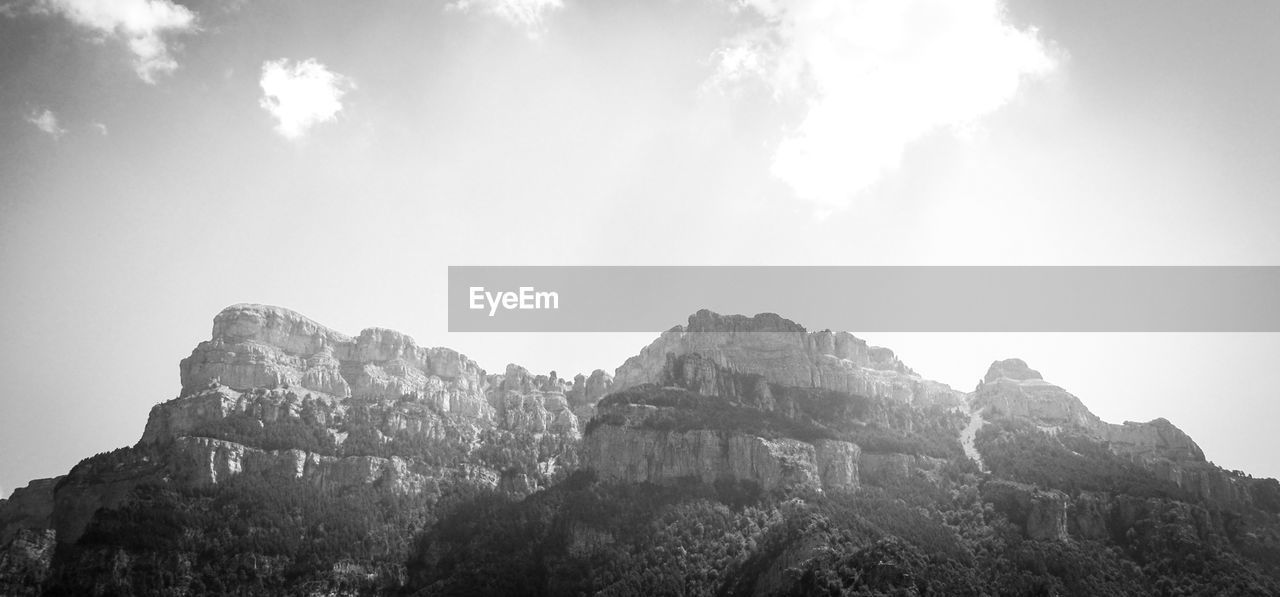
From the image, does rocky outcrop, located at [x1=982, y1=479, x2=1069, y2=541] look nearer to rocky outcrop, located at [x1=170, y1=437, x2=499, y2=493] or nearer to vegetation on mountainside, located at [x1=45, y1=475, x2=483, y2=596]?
vegetation on mountainside, located at [x1=45, y1=475, x2=483, y2=596]

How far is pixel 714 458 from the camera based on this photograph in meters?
185

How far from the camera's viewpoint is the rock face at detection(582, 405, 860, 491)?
18200 centimetres

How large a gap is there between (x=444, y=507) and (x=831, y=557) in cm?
8068

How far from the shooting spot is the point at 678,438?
188m

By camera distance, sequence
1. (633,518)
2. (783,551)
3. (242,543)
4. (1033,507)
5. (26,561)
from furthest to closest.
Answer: (1033,507), (633,518), (26,561), (242,543), (783,551)

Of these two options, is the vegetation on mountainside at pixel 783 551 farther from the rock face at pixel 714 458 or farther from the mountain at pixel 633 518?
the rock face at pixel 714 458

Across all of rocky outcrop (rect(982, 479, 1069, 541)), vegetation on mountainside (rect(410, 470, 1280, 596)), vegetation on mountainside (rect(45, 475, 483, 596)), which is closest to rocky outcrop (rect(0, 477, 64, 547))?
vegetation on mountainside (rect(45, 475, 483, 596))

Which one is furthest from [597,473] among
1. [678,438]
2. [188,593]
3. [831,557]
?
[188,593]

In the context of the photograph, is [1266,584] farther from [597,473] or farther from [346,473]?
[346,473]

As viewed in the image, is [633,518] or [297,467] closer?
[633,518]

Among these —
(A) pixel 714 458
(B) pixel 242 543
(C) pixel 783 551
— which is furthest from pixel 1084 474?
(B) pixel 242 543

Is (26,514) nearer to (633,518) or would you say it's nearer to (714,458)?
(633,518)

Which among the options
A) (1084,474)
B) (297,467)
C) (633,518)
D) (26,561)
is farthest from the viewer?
(1084,474)

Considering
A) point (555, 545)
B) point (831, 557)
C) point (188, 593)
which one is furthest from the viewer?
point (555, 545)
